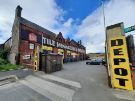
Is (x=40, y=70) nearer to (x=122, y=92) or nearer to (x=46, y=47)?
(x=122, y=92)

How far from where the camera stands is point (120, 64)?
8.67 m

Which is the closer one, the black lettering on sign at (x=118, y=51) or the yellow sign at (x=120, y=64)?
the yellow sign at (x=120, y=64)

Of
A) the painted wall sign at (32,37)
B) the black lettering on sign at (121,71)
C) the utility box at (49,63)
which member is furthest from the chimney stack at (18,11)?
the black lettering on sign at (121,71)

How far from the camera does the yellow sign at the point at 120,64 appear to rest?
8.33m

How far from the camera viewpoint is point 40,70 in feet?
51.1

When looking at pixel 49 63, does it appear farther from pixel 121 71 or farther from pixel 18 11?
pixel 18 11

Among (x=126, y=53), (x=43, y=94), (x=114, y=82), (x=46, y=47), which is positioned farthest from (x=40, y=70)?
(x=46, y=47)

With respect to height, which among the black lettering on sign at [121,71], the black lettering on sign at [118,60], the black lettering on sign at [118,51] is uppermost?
the black lettering on sign at [118,51]

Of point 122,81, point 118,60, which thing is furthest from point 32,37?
point 122,81

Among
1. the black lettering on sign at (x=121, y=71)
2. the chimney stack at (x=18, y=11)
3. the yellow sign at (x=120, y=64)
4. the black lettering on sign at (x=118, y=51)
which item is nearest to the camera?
the yellow sign at (x=120, y=64)

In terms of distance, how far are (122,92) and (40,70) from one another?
10.5m

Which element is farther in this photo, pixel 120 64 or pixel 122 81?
pixel 120 64

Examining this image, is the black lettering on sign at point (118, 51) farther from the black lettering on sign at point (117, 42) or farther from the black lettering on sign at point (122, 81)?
the black lettering on sign at point (122, 81)

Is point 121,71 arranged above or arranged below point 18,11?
below
